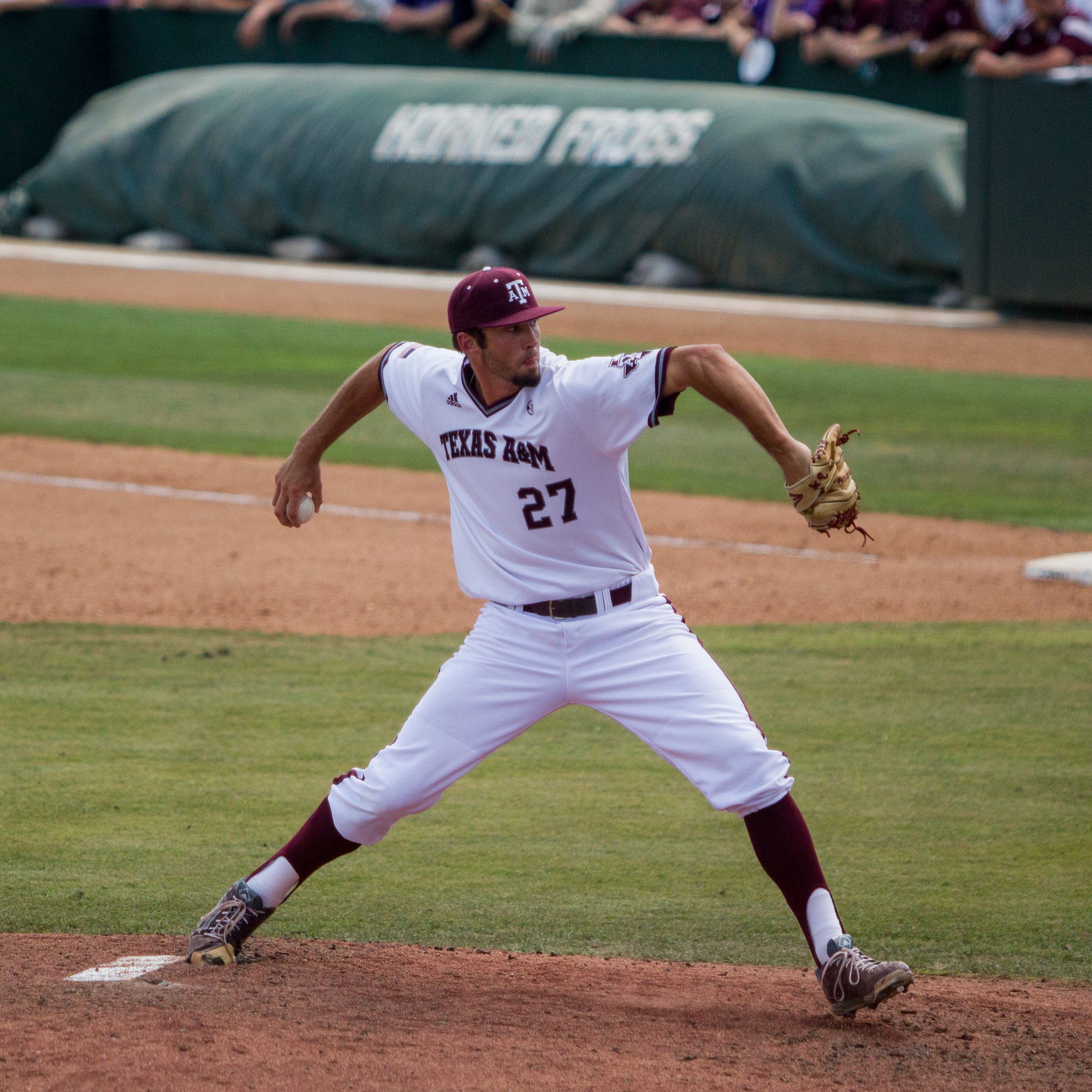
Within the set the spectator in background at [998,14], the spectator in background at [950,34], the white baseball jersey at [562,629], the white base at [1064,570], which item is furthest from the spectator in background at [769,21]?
Result: the white baseball jersey at [562,629]

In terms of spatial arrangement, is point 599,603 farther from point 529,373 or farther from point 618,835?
point 618,835

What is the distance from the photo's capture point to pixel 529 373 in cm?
396

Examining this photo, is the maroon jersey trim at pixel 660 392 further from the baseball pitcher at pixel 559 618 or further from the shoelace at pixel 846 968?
the shoelace at pixel 846 968

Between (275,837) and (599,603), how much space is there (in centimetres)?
166

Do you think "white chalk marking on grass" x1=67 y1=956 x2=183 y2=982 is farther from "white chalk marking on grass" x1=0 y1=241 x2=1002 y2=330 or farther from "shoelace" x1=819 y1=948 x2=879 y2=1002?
"white chalk marking on grass" x1=0 y1=241 x2=1002 y2=330

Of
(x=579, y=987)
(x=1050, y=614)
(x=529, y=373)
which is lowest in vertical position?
(x=1050, y=614)

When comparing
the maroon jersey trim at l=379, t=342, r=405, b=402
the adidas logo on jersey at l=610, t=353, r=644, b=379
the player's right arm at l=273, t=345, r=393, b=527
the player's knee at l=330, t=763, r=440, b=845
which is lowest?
the player's knee at l=330, t=763, r=440, b=845

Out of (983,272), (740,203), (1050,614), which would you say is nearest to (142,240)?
(740,203)

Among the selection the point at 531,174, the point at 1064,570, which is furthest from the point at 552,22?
the point at 1064,570

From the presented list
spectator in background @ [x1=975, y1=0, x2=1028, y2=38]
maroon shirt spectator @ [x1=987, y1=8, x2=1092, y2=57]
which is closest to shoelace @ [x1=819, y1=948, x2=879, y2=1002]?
maroon shirt spectator @ [x1=987, y1=8, x2=1092, y2=57]

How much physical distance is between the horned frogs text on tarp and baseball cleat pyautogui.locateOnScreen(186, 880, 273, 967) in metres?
13.9

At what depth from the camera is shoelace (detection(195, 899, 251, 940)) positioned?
413 cm

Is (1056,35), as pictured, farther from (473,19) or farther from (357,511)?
(357,511)

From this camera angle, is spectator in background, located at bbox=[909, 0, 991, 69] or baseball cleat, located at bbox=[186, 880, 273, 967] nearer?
baseball cleat, located at bbox=[186, 880, 273, 967]
